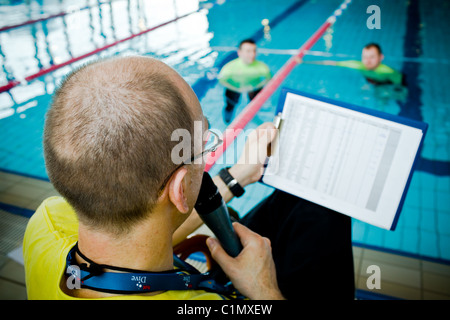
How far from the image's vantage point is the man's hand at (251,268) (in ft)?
2.96

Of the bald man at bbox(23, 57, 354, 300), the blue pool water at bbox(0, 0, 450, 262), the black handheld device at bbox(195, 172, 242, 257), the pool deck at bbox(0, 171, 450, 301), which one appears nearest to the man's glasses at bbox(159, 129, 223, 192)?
the bald man at bbox(23, 57, 354, 300)

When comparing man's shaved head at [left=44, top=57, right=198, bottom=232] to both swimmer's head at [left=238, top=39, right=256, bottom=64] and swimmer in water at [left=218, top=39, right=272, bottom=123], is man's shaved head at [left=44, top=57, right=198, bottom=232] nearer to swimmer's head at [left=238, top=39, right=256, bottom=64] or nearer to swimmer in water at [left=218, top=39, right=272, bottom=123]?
swimmer in water at [left=218, top=39, right=272, bottom=123]

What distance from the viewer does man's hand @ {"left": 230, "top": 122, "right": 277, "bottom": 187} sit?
1.18 meters

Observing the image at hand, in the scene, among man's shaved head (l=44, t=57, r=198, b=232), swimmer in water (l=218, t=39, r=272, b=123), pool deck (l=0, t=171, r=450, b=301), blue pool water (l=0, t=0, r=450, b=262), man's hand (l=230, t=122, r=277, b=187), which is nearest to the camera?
man's shaved head (l=44, t=57, r=198, b=232)

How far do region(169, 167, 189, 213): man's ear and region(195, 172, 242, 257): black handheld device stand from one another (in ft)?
0.57

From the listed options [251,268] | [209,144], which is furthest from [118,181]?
[251,268]

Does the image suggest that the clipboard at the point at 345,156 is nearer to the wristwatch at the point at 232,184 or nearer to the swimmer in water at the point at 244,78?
the wristwatch at the point at 232,184

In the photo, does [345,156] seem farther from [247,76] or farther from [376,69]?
[376,69]

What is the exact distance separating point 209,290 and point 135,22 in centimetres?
914

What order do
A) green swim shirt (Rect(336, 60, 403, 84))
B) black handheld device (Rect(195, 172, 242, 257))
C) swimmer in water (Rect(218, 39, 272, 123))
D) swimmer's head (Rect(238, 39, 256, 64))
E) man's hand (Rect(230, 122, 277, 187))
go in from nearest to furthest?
black handheld device (Rect(195, 172, 242, 257)), man's hand (Rect(230, 122, 277, 187)), swimmer in water (Rect(218, 39, 272, 123)), swimmer's head (Rect(238, 39, 256, 64)), green swim shirt (Rect(336, 60, 403, 84))

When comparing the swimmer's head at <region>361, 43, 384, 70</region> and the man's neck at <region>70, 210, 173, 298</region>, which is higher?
the man's neck at <region>70, 210, 173, 298</region>
